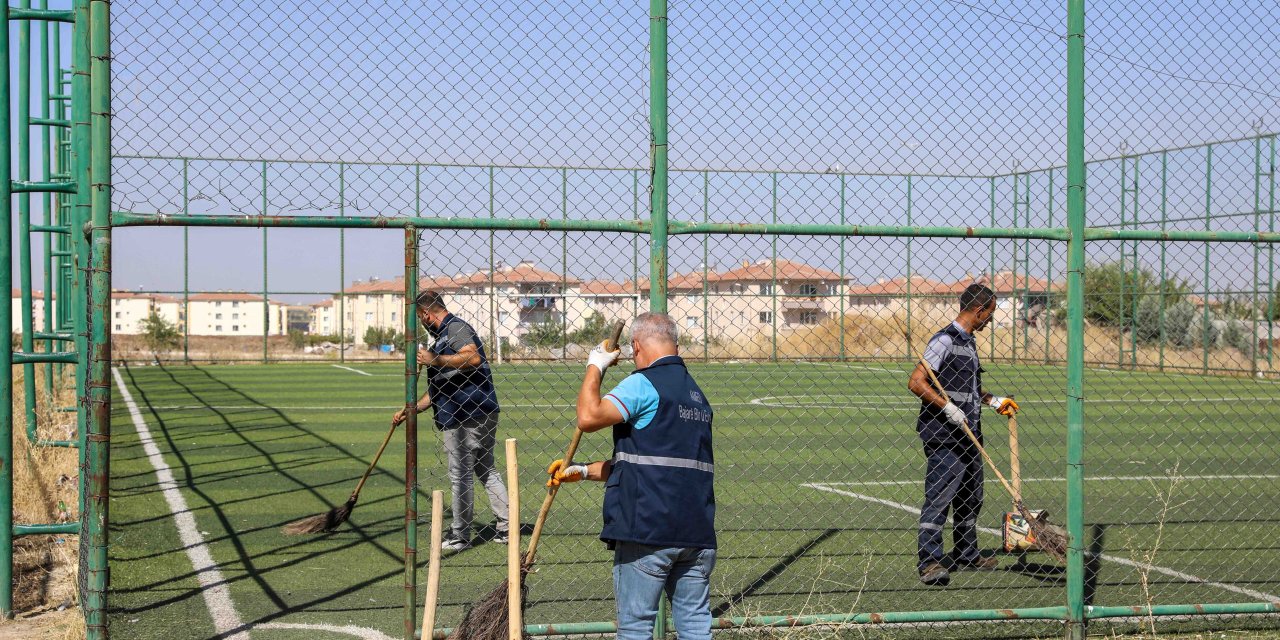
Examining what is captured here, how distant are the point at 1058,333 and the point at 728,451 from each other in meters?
18.0

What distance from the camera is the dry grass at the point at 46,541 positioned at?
652cm

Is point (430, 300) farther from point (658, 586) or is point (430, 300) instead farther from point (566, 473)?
point (658, 586)

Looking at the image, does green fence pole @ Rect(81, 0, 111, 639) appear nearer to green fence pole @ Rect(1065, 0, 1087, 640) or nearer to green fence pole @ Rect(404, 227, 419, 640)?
green fence pole @ Rect(404, 227, 419, 640)

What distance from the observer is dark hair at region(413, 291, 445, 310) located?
27.1 ft

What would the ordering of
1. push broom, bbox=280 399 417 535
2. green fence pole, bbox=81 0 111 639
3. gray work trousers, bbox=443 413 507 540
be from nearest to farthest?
green fence pole, bbox=81 0 111 639 < gray work trousers, bbox=443 413 507 540 < push broom, bbox=280 399 417 535

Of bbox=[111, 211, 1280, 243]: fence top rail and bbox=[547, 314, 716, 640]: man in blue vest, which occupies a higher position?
bbox=[111, 211, 1280, 243]: fence top rail

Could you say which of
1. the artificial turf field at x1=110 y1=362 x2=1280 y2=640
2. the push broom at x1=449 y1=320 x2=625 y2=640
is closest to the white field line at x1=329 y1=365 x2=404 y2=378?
the artificial turf field at x1=110 y1=362 x2=1280 y2=640

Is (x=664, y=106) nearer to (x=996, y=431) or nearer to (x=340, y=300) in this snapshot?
(x=996, y=431)

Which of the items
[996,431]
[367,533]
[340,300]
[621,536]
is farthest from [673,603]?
[340,300]

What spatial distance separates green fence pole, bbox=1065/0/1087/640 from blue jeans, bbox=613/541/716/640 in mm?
2290

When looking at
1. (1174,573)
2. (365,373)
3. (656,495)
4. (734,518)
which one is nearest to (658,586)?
(656,495)

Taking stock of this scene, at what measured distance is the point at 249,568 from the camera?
25.2ft

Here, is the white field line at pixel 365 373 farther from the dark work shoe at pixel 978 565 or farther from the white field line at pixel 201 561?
the dark work shoe at pixel 978 565

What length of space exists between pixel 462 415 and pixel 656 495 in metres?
4.31
